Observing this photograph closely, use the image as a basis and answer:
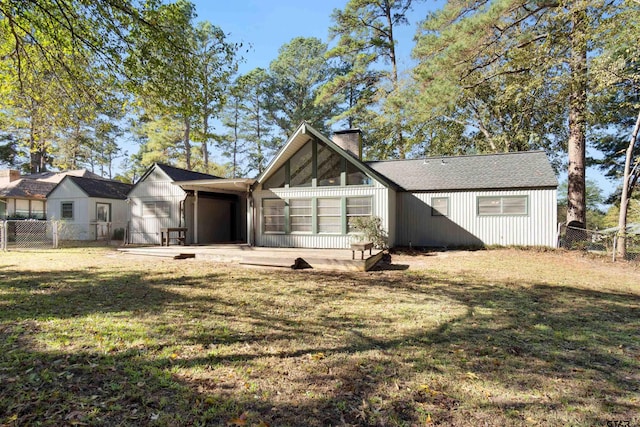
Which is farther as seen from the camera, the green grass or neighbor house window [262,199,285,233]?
neighbor house window [262,199,285,233]

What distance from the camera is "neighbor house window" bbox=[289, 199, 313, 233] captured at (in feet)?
43.1

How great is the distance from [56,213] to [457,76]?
75.2 ft

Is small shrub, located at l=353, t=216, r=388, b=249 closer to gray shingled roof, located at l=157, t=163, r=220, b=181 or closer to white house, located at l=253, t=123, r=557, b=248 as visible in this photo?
white house, located at l=253, t=123, r=557, b=248

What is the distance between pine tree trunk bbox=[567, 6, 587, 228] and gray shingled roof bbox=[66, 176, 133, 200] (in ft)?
75.8

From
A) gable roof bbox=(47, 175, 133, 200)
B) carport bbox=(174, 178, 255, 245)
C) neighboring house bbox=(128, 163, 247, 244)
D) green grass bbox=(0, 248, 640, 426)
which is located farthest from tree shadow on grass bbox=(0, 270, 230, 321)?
gable roof bbox=(47, 175, 133, 200)

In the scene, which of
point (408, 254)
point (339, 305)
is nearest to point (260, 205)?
point (408, 254)

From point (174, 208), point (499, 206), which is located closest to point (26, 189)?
point (174, 208)

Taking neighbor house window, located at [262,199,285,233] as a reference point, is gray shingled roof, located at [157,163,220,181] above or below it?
above

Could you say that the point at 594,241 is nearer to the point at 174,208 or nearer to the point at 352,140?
the point at 352,140

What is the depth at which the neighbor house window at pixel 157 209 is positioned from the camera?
15.7 metres

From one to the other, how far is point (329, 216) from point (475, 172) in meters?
6.63

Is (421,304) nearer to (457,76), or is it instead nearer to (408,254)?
(408,254)

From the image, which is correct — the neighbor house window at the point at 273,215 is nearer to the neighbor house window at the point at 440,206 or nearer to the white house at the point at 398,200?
the white house at the point at 398,200

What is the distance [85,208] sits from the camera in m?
18.8
